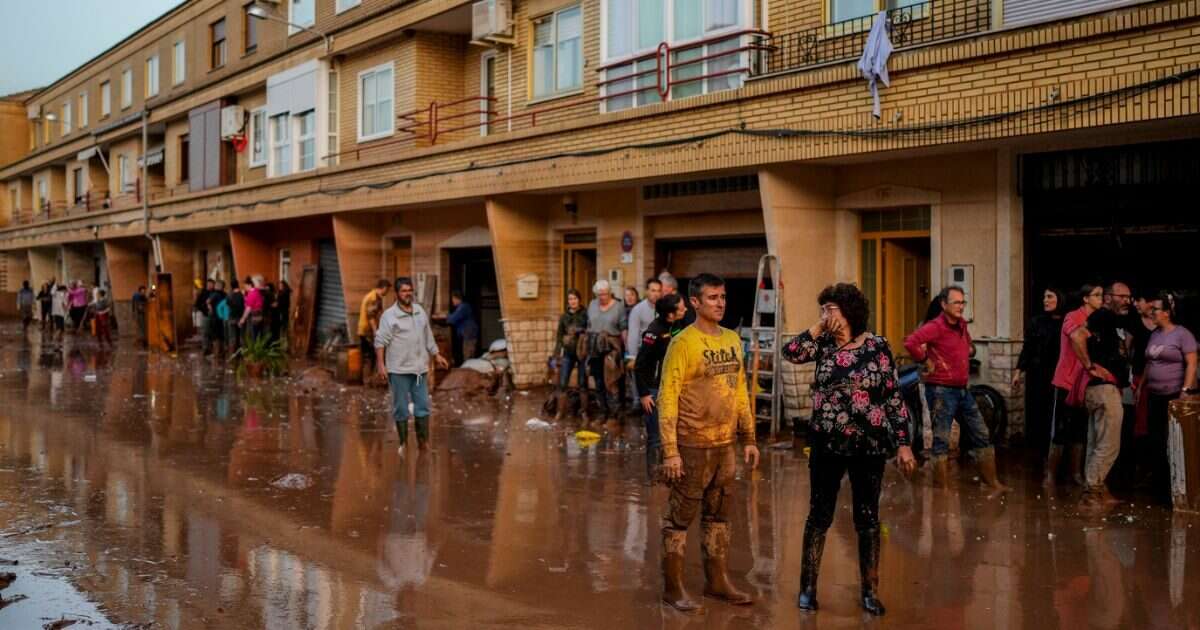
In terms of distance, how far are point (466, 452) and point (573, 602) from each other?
593 centimetres

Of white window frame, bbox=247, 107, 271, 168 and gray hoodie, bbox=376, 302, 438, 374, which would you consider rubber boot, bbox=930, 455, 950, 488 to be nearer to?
gray hoodie, bbox=376, 302, 438, 374

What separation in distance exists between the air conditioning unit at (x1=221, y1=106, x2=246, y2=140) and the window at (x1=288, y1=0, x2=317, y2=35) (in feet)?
10.2

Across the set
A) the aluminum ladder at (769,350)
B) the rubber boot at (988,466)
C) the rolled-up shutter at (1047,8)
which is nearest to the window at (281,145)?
the aluminum ladder at (769,350)

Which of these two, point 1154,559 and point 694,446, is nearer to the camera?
point 694,446

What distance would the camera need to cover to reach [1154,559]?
7.59m

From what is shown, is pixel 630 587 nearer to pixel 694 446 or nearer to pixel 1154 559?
pixel 694 446

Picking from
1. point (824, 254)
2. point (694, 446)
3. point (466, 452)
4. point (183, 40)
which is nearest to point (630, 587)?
point (694, 446)

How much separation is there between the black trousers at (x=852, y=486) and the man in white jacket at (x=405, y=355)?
646 centimetres

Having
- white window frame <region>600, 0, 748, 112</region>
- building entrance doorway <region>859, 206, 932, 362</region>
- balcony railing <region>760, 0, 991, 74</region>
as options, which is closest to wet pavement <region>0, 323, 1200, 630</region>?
building entrance doorway <region>859, 206, 932, 362</region>

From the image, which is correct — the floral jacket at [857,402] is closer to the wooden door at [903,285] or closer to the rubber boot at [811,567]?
the rubber boot at [811,567]

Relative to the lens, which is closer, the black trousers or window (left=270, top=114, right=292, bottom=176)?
the black trousers

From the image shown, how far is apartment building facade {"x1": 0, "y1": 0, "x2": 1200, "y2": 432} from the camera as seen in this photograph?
36.8ft

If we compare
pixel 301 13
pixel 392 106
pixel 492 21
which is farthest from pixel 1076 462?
pixel 301 13

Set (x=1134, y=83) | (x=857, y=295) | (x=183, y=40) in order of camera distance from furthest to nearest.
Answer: (x=183, y=40) < (x=1134, y=83) < (x=857, y=295)
